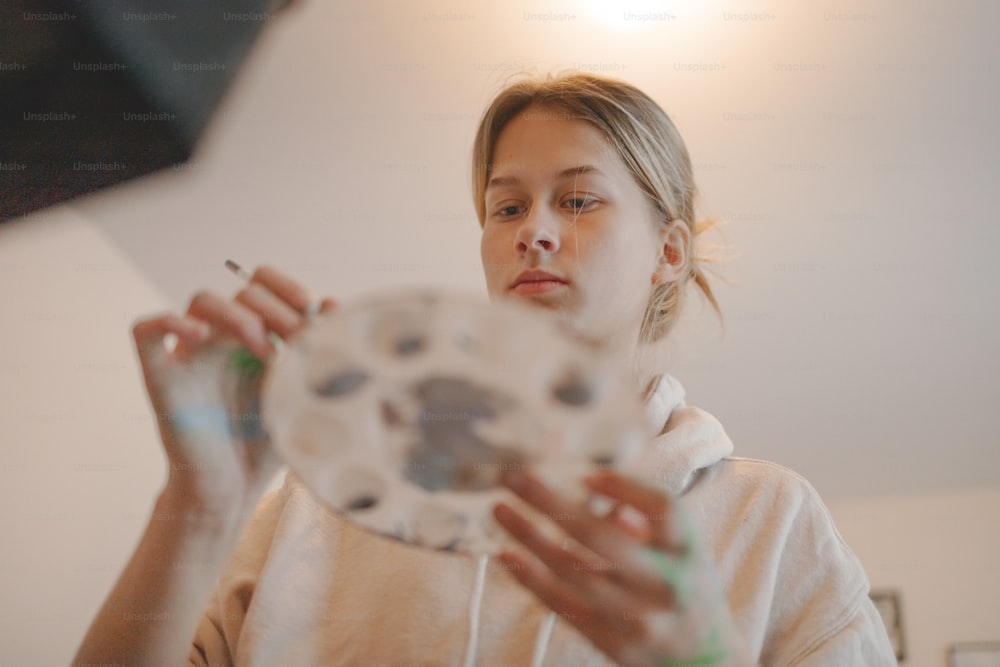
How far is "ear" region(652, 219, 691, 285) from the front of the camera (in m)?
0.44

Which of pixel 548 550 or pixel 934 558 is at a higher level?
pixel 548 550

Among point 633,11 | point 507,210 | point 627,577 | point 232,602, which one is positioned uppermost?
point 633,11

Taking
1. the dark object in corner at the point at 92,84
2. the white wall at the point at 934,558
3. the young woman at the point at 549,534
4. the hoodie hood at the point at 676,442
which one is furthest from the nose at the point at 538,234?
the white wall at the point at 934,558

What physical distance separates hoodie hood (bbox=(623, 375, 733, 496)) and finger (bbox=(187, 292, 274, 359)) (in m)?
0.19

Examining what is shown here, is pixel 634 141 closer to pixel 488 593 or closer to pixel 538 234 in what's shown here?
pixel 538 234

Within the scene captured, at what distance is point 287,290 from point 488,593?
19 cm

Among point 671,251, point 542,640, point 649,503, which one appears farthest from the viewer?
point 671,251

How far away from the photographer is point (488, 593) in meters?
0.36

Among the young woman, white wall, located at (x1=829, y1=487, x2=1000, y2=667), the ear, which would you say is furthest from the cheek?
white wall, located at (x1=829, y1=487, x2=1000, y2=667)

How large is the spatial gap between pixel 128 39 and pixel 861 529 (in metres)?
0.84

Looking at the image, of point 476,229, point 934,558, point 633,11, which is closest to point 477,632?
point 476,229

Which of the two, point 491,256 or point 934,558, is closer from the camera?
point 491,256

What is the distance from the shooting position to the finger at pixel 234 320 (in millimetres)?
248

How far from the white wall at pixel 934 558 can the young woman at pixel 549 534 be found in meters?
0.51
